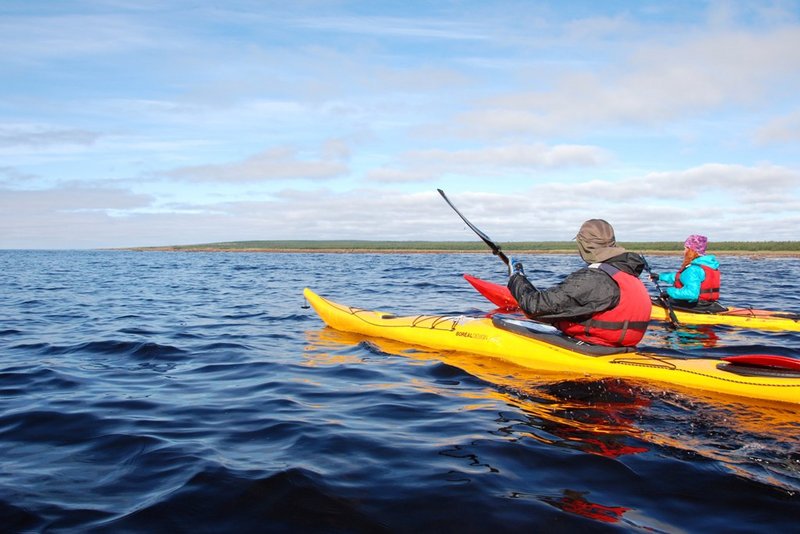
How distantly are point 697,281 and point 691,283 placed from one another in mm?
111

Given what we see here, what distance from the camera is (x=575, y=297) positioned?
19.8 ft

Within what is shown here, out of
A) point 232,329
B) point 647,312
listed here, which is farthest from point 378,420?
point 232,329

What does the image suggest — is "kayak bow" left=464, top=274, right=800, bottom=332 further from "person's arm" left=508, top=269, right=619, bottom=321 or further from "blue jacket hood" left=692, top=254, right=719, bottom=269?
"person's arm" left=508, top=269, right=619, bottom=321

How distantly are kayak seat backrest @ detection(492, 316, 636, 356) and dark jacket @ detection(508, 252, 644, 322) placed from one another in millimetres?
372

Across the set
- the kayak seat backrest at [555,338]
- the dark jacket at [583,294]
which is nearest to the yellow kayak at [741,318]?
the kayak seat backrest at [555,338]

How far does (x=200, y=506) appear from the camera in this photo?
3.29 meters

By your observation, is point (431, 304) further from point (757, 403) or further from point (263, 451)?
point (263, 451)

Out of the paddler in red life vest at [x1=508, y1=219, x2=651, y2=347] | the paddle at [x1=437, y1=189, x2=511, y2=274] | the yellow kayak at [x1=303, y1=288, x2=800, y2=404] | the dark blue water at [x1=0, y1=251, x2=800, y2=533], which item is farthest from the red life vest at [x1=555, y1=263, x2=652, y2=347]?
the paddle at [x1=437, y1=189, x2=511, y2=274]

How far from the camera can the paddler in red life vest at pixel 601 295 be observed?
5.96m

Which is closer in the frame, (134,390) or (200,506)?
(200,506)

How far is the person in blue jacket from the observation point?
35.9 ft

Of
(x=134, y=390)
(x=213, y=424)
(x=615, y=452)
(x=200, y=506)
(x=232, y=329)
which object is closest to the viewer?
(x=200, y=506)

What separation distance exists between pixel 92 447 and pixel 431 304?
10196 millimetres

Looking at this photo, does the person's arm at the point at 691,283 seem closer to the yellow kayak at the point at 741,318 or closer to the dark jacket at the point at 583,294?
the yellow kayak at the point at 741,318
